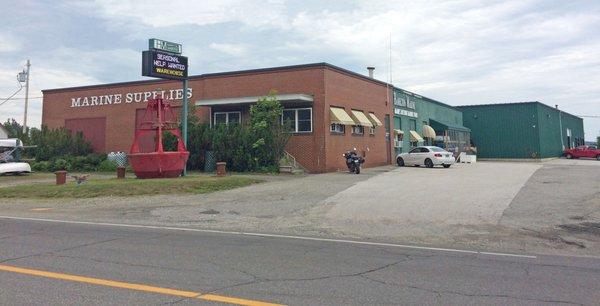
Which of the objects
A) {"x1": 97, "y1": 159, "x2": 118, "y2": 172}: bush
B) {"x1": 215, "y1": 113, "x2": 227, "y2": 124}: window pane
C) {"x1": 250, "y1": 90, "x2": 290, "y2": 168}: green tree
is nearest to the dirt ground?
{"x1": 250, "y1": 90, "x2": 290, "y2": 168}: green tree

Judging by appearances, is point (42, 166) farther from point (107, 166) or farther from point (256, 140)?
point (256, 140)

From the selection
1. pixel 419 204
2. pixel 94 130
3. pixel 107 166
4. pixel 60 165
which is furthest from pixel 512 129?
pixel 60 165

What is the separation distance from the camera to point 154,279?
20.7 feet

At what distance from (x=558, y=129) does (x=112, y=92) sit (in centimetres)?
5337

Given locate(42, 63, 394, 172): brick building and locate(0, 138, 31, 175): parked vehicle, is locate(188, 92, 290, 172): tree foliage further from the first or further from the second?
locate(0, 138, 31, 175): parked vehicle

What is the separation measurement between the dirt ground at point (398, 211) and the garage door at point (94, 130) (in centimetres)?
1792

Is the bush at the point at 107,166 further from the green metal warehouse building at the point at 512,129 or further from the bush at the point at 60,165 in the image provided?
the green metal warehouse building at the point at 512,129

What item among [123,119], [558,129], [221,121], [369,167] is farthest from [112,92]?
[558,129]

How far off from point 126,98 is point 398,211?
26.1 m

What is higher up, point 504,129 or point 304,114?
point 504,129

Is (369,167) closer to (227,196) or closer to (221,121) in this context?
(221,121)

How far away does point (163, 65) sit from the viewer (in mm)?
23531

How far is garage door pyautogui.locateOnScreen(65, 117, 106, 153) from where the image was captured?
35312mm

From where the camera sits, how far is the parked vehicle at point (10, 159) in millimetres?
26672
